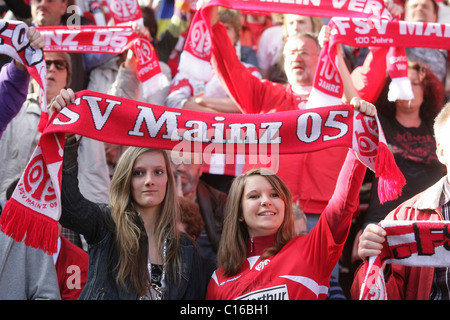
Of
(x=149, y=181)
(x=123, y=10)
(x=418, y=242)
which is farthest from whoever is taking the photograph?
(x=123, y=10)

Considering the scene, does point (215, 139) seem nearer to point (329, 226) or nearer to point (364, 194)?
point (329, 226)

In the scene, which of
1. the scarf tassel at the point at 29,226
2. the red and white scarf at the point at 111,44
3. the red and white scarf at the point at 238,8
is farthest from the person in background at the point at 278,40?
the scarf tassel at the point at 29,226

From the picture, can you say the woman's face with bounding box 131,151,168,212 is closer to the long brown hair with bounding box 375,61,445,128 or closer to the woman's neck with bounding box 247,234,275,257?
the woman's neck with bounding box 247,234,275,257

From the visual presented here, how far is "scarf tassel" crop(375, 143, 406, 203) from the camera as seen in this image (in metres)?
3.12

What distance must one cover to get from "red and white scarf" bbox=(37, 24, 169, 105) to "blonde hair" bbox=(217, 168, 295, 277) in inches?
49.9

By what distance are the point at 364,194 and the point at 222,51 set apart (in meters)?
1.56

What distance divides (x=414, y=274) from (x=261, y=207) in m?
0.86

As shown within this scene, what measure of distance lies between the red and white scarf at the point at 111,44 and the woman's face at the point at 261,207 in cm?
133

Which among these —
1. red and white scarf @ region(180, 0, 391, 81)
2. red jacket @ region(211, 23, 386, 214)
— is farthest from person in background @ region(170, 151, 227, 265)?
red and white scarf @ region(180, 0, 391, 81)

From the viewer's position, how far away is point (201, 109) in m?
4.98

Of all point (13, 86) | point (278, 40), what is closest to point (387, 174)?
point (13, 86)

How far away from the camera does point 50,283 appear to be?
3488 mm

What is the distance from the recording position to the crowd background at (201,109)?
4.45m

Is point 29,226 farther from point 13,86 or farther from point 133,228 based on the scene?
point 13,86
